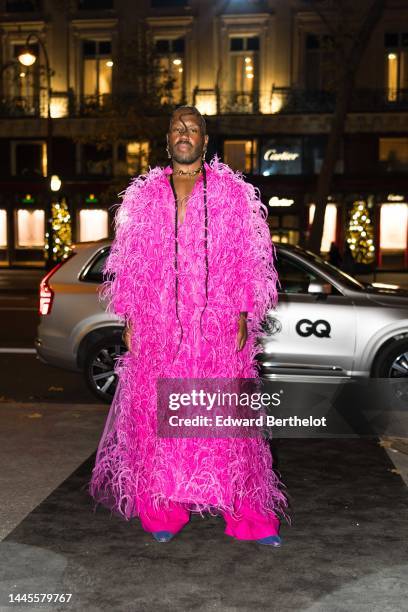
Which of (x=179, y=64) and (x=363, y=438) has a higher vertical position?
(x=179, y=64)

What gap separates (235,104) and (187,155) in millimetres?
32792

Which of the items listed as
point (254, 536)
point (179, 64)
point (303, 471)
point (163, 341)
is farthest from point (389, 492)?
point (179, 64)

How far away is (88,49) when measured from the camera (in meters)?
38.0

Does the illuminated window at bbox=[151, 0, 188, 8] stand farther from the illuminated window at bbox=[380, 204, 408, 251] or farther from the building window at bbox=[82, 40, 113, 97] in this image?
the illuminated window at bbox=[380, 204, 408, 251]

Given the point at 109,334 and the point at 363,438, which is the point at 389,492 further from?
the point at 109,334

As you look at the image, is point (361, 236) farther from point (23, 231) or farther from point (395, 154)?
point (23, 231)

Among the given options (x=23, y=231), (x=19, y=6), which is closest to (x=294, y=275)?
(x=23, y=231)

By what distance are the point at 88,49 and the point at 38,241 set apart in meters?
8.25

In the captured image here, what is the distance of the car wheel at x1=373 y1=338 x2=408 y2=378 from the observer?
8.77 metres

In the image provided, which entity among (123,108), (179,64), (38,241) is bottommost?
(38,241)

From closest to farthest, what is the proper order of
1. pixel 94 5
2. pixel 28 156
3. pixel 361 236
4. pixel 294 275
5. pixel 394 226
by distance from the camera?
pixel 294 275 < pixel 361 236 < pixel 394 226 < pixel 94 5 < pixel 28 156

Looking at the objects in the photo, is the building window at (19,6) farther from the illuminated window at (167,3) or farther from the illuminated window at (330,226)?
the illuminated window at (330,226)

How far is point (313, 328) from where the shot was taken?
8.77 meters

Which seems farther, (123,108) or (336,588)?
(123,108)
